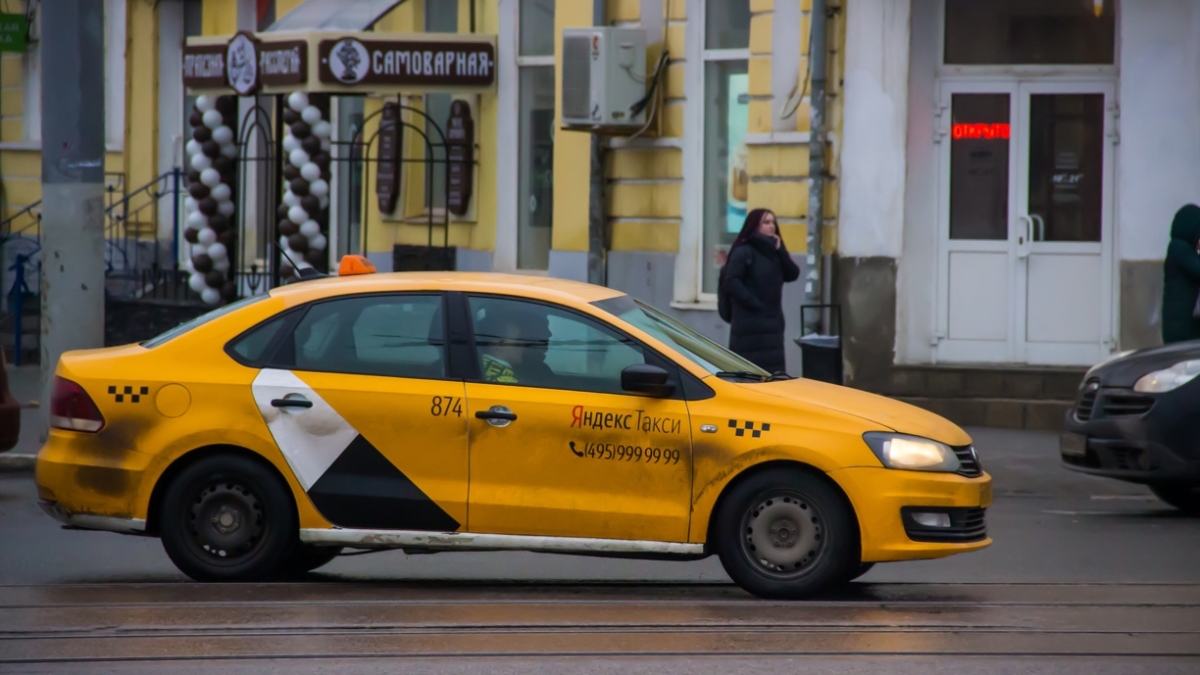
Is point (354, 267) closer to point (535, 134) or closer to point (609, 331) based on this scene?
point (609, 331)

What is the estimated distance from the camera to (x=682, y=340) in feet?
26.9

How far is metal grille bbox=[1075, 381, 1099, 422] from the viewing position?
36.4 feet

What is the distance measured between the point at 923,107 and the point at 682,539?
30.0ft

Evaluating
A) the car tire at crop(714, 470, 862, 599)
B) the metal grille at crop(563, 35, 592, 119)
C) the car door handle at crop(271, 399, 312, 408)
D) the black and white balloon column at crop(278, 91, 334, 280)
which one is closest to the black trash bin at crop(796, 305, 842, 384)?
the metal grille at crop(563, 35, 592, 119)

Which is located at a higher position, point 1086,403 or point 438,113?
point 438,113

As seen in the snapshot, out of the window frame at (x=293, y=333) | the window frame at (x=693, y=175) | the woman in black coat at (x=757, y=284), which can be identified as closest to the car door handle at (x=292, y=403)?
the window frame at (x=293, y=333)

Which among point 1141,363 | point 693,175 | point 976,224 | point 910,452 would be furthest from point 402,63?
point 910,452

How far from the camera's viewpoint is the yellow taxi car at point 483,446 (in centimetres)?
762

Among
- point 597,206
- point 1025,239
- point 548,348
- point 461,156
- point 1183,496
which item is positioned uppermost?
point 461,156

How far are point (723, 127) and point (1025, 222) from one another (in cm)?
318

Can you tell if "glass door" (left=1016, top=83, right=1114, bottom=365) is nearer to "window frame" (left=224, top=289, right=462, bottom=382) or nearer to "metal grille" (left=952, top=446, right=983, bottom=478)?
"metal grille" (left=952, top=446, right=983, bottom=478)

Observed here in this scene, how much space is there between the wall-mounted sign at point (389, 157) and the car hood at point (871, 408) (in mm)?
13268

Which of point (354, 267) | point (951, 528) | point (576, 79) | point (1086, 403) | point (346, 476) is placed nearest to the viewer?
point (951, 528)

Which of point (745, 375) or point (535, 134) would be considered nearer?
point (745, 375)
